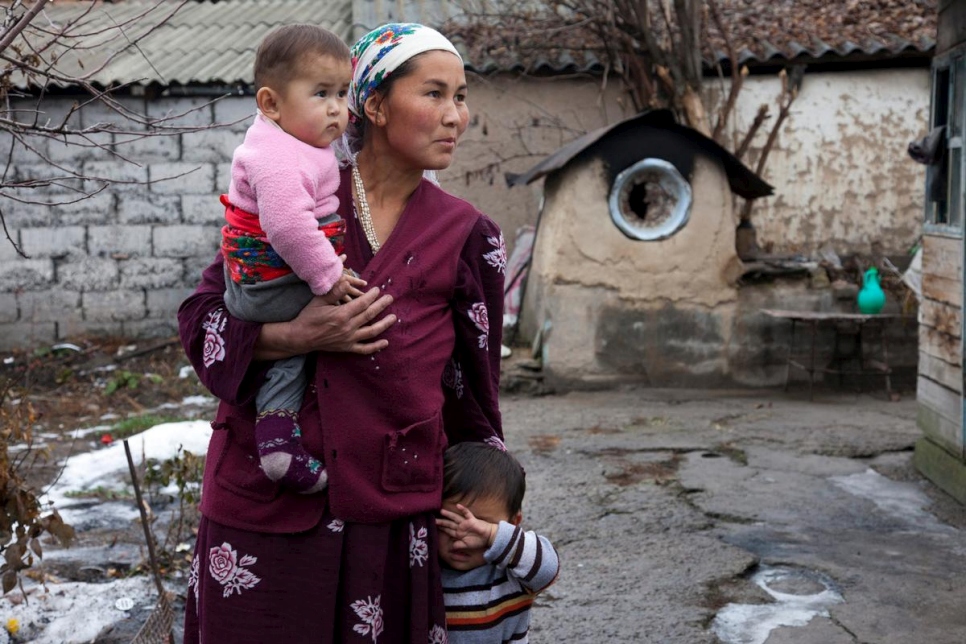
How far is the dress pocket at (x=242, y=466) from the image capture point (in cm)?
A: 211

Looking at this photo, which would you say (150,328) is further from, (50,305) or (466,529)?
(466,529)

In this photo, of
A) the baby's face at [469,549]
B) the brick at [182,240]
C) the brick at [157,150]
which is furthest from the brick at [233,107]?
the baby's face at [469,549]

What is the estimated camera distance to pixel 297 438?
2.07 m

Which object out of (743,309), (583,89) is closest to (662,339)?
(743,309)

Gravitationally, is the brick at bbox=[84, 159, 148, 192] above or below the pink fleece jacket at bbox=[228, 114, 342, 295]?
above

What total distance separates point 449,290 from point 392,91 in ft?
1.36

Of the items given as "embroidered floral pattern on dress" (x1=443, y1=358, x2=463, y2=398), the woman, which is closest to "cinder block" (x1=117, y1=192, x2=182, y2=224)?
the woman

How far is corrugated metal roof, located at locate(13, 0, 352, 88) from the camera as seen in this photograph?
1098 cm

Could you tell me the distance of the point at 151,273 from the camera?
36.6 ft

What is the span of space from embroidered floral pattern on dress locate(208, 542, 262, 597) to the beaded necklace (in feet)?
2.15

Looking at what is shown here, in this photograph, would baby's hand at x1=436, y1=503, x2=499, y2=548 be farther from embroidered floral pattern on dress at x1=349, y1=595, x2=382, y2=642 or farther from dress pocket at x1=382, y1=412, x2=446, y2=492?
embroidered floral pattern on dress at x1=349, y1=595, x2=382, y2=642

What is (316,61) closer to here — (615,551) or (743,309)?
(615,551)

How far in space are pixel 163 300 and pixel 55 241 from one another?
3.97ft

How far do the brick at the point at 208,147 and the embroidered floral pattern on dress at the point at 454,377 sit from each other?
9124mm
